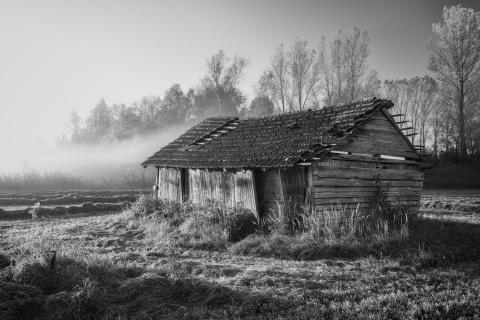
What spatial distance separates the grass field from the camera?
18.5 ft

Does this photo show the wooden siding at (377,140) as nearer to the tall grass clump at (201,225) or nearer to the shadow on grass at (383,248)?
the shadow on grass at (383,248)

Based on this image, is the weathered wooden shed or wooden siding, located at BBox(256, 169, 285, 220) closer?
the weathered wooden shed

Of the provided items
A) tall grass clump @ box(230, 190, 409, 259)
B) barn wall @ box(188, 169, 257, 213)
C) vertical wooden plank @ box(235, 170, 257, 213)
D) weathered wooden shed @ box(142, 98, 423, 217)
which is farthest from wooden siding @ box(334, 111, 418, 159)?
barn wall @ box(188, 169, 257, 213)

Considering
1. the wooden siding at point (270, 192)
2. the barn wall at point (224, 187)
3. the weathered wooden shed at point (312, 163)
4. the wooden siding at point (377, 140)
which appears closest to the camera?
the weathered wooden shed at point (312, 163)

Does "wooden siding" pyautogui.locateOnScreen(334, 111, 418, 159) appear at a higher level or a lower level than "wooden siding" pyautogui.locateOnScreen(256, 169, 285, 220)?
higher

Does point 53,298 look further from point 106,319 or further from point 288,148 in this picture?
point 288,148

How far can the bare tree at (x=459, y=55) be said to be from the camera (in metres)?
32.9

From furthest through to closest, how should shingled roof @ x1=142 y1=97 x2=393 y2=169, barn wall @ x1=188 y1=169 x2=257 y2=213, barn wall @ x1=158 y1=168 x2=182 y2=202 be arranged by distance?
→ barn wall @ x1=158 y1=168 x2=182 y2=202
barn wall @ x1=188 y1=169 x2=257 y2=213
shingled roof @ x1=142 y1=97 x2=393 y2=169

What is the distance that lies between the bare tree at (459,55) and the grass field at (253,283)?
29859 mm

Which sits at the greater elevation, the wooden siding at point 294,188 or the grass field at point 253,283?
the wooden siding at point 294,188

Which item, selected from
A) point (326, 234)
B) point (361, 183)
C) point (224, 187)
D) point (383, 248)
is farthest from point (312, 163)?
point (224, 187)

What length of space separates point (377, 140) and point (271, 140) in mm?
4475

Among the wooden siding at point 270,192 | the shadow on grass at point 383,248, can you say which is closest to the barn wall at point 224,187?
→ the wooden siding at point 270,192

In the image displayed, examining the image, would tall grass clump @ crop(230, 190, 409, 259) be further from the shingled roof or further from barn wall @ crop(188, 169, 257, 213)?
the shingled roof
